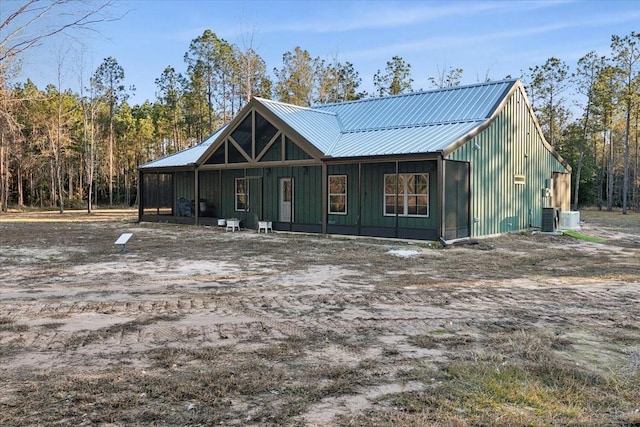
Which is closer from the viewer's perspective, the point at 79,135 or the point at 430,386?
the point at 430,386

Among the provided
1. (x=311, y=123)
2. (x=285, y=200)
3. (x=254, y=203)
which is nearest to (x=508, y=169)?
(x=311, y=123)

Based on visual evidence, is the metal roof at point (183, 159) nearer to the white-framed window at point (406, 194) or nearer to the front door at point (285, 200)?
the front door at point (285, 200)

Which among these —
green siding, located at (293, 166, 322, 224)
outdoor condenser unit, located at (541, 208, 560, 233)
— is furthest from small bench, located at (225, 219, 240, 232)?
outdoor condenser unit, located at (541, 208, 560, 233)

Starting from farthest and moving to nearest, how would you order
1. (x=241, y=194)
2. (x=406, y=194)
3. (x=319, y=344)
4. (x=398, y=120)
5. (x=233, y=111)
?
(x=233, y=111) < (x=241, y=194) < (x=398, y=120) < (x=406, y=194) < (x=319, y=344)

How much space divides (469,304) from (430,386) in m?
2.98

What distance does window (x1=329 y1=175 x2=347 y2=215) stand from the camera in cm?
1627

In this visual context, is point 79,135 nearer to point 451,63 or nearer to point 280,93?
point 280,93

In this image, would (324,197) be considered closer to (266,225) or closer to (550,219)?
(266,225)

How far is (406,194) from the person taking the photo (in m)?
14.9

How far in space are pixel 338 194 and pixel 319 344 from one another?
11945 mm

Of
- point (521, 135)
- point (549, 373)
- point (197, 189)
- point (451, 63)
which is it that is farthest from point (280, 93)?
point (549, 373)

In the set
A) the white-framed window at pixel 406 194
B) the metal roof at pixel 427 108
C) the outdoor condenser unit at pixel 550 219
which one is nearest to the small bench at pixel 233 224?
the metal roof at pixel 427 108

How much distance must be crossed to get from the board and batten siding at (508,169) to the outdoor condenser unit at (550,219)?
66 cm

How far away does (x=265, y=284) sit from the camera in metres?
7.81
